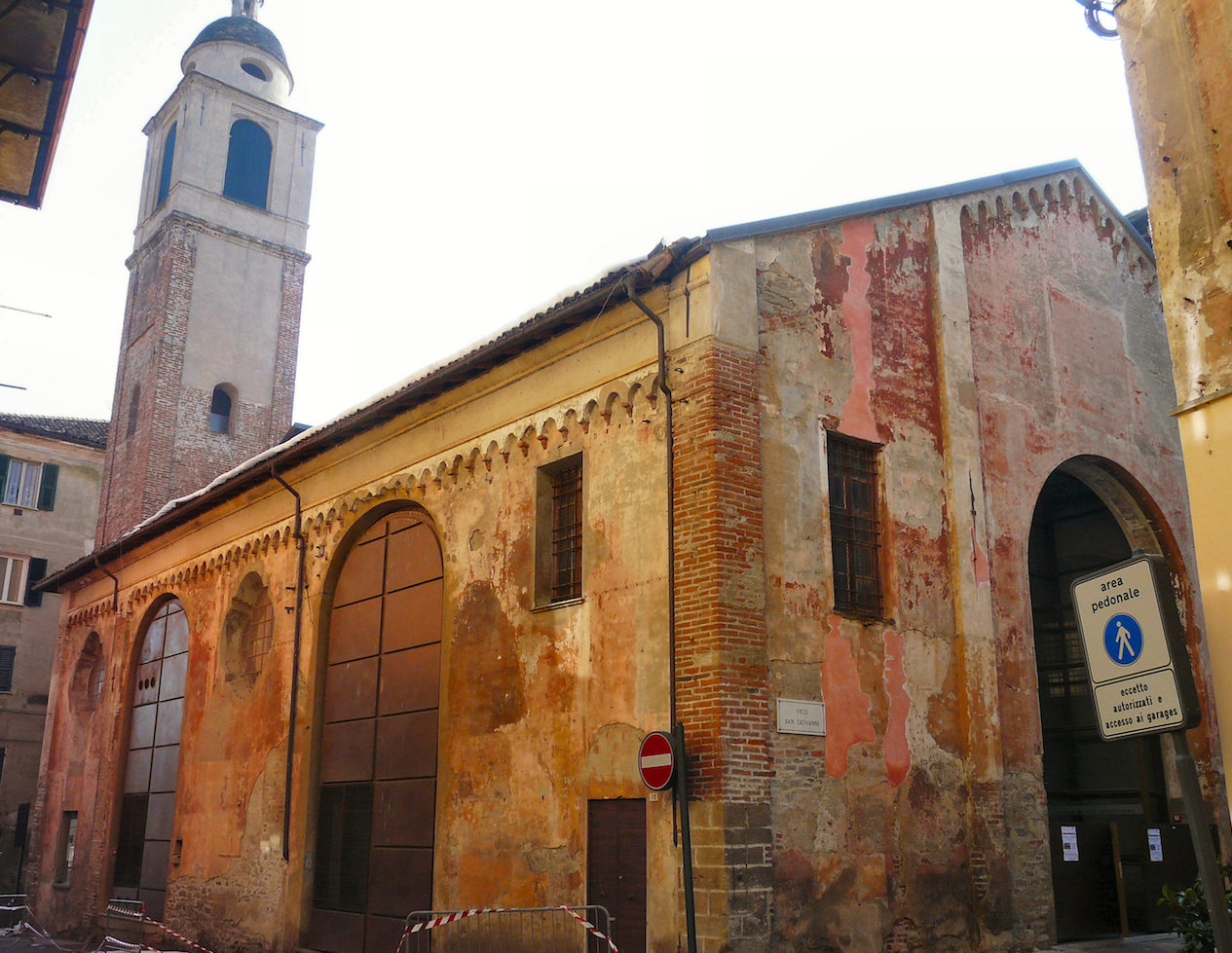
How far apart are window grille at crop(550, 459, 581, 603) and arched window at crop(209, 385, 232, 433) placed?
17821mm

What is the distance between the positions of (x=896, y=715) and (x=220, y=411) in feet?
71.3

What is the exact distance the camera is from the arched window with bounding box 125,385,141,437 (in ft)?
92.2

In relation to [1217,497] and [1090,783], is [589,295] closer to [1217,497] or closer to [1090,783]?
[1217,497]

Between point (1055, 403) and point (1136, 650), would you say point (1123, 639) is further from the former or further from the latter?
point (1055, 403)

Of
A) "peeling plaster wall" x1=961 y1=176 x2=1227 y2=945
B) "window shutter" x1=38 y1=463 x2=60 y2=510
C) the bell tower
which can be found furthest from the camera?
"window shutter" x1=38 y1=463 x2=60 y2=510

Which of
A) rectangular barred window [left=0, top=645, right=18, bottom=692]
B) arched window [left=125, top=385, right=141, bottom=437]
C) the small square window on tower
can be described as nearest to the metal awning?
the small square window on tower

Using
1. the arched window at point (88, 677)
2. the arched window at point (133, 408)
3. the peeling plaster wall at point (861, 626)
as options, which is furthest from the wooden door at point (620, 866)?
the arched window at point (133, 408)

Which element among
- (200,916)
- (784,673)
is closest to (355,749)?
(200,916)

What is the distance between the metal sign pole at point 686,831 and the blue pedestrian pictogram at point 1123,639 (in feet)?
Result: 18.0

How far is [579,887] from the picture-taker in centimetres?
1077

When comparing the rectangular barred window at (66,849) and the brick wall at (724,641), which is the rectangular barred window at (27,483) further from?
the brick wall at (724,641)

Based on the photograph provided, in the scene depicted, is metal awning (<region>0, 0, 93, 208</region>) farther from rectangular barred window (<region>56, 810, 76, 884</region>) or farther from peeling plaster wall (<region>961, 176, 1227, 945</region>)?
rectangular barred window (<region>56, 810, 76, 884</region>)

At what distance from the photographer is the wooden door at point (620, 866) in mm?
10156

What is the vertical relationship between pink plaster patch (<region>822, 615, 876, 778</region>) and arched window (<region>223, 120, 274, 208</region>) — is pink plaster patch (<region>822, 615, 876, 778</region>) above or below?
below
